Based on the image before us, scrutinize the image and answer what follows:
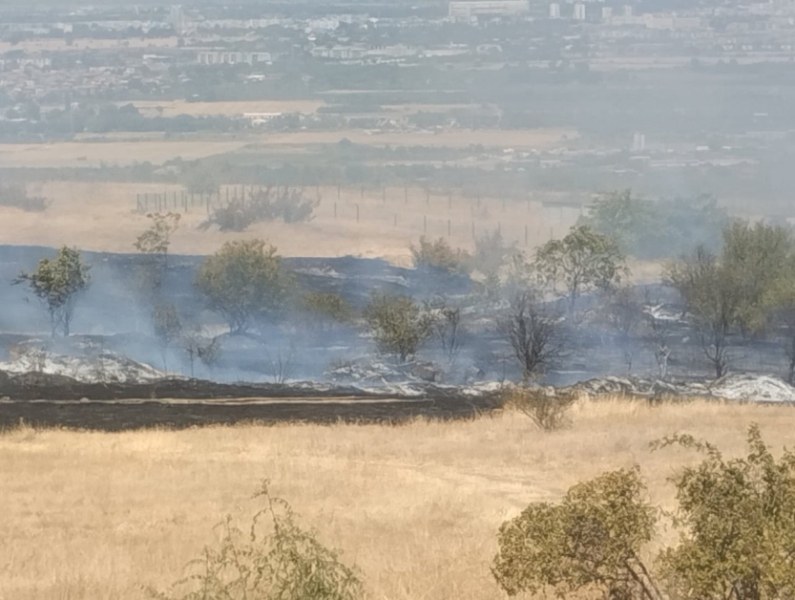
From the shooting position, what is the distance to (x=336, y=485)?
20.0 metres

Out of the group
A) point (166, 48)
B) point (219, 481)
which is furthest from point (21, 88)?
point (219, 481)

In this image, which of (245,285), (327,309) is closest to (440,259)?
(245,285)

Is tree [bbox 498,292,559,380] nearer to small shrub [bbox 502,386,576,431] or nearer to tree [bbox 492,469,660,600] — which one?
small shrub [bbox 502,386,576,431]

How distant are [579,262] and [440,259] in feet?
34.5

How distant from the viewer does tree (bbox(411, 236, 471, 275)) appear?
186 ft

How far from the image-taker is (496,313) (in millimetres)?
47906

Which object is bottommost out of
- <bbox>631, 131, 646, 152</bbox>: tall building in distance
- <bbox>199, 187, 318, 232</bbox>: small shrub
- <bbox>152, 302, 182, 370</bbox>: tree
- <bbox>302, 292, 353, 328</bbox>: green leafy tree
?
<bbox>631, 131, 646, 152</bbox>: tall building in distance

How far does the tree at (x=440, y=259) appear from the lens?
5675 centimetres

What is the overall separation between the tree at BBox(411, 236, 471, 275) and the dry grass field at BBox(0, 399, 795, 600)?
26.5m

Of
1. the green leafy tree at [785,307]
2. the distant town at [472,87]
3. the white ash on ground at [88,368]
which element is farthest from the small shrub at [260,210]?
the green leafy tree at [785,307]

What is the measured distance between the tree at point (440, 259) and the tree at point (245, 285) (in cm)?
1116

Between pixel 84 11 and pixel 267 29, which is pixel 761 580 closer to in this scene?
pixel 267 29

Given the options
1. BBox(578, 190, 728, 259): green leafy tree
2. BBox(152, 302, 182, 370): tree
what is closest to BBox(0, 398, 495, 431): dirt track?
BBox(152, 302, 182, 370): tree

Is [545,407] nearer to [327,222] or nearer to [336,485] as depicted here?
[336,485]
